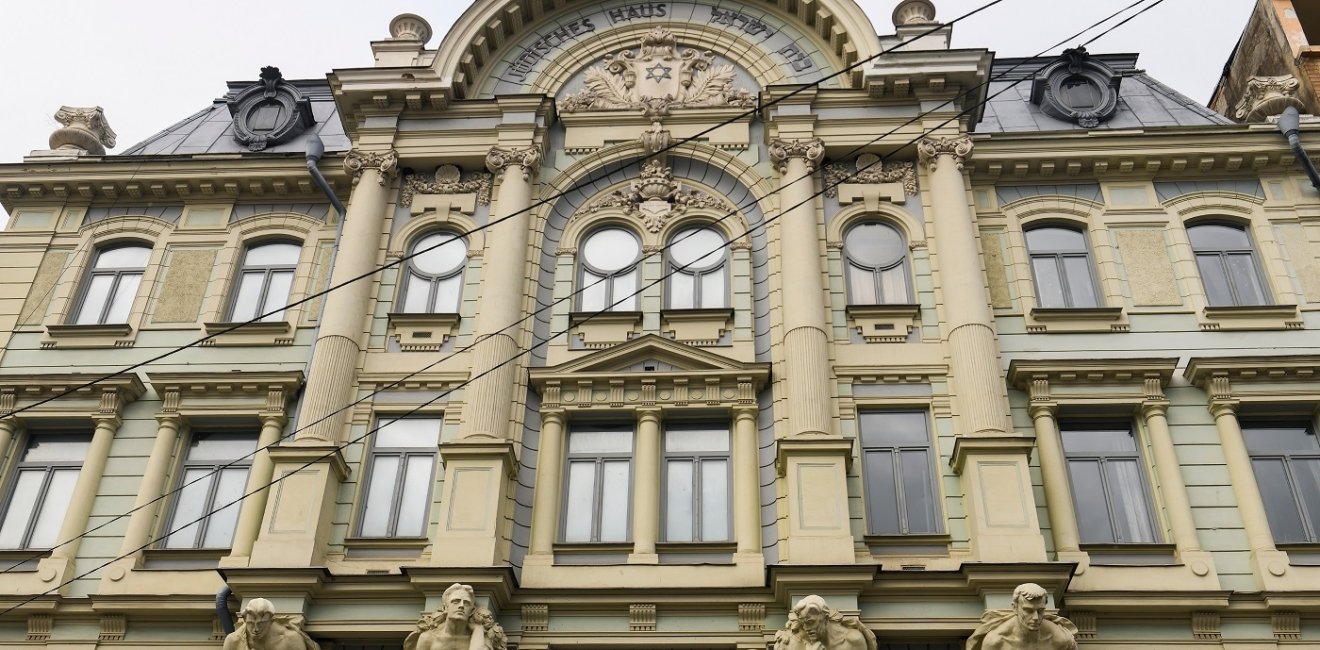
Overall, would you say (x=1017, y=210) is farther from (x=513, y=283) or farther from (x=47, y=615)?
(x=47, y=615)

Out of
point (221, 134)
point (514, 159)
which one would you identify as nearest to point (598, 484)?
point (514, 159)

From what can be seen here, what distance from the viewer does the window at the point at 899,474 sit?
17922 mm

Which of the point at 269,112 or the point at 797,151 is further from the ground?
the point at 269,112

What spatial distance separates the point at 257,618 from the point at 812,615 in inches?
289

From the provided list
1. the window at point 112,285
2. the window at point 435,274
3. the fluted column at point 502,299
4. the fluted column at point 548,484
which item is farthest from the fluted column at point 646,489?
the window at point 112,285

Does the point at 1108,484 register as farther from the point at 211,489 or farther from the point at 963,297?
the point at 211,489

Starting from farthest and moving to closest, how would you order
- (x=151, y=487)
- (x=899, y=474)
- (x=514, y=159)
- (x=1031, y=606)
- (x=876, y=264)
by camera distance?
1. (x=514, y=159)
2. (x=876, y=264)
3. (x=151, y=487)
4. (x=899, y=474)
5. (x=1031, y=606)

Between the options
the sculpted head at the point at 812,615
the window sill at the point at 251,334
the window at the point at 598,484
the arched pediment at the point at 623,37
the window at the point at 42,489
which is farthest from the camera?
the arched pediment at the point at 623,37

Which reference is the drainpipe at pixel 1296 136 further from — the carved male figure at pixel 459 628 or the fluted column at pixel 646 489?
the carved male figure at pixel 459 628

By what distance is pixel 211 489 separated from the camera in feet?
63.5

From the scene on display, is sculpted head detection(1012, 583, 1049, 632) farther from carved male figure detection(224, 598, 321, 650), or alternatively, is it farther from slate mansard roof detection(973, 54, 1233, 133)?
slate mansard roof detection(973, 54, 1233, 133)

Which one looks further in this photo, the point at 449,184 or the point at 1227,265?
the point at 449,184

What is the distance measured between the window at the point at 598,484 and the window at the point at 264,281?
20.0ft

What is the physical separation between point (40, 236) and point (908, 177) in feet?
52.9
